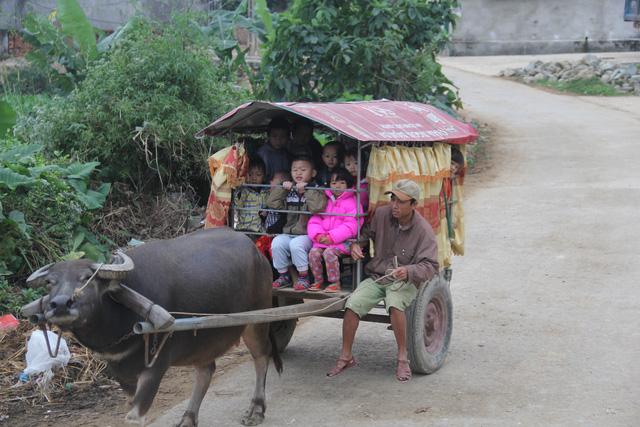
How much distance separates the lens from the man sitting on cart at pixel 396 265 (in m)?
4.87

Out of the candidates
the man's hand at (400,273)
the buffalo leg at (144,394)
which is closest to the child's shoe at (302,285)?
the man's hand at (400,273)

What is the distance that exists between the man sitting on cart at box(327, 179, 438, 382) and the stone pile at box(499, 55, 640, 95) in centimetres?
1790

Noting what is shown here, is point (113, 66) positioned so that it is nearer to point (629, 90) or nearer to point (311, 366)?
point (311, 366)

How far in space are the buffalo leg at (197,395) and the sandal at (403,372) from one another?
4.61 ft

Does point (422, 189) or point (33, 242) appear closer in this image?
point (422, 189)

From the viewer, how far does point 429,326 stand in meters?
5.42

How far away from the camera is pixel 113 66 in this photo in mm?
7879

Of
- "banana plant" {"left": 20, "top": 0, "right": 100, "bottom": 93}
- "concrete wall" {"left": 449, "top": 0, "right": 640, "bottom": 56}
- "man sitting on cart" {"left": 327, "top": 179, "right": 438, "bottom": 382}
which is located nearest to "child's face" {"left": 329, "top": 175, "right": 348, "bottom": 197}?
"man sitting on cart" {"left": 327, "top": 179, "right": 438, "bottom": 382}

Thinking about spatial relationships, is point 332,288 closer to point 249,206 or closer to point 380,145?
point 249,206

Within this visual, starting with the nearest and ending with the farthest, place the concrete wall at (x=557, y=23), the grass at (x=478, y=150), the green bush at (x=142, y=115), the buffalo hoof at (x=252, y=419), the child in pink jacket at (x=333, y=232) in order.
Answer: the buffalo hoof at (x=252, y=419)
the child in pink jacket at (x=333, y=232)
the green bush at (x=142, y=115)
the grass at (x=478, y=150)
the concrete wall at (x=557, y=23)

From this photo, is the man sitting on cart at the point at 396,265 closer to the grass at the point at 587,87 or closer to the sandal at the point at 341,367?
the sandal at the point at 341,367

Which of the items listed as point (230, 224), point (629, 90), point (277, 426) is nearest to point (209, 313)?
point (277, 426)

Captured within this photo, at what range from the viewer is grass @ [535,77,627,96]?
20.5 meters

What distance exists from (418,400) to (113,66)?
5297 mm
